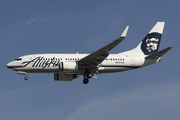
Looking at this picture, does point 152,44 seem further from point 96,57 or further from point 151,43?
point 96,57

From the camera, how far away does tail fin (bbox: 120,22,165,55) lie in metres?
47.4

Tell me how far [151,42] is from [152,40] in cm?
40

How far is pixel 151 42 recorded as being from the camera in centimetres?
4862

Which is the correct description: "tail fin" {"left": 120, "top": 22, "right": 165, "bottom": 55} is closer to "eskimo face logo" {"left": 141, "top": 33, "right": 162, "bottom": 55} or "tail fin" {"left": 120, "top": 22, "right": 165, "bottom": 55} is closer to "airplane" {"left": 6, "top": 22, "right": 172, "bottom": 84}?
"eskimo face logo" {"left": 141, "top": 33, "right": 162, "bottom": 55}

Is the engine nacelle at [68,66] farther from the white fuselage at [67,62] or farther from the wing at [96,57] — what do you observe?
the wing at [96,57]

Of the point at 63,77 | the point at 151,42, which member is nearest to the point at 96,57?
the point at 63,77

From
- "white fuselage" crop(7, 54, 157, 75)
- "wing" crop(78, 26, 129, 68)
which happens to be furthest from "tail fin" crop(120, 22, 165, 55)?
"wing" crop(78, 26, 129, 68)

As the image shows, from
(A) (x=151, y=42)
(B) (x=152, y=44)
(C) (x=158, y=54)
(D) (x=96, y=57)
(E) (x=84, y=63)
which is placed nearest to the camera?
(D) (x=96, y=57)

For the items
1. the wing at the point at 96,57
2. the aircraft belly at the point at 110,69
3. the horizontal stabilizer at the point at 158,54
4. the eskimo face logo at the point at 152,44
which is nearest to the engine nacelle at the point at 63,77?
the wing at the point at 96,57

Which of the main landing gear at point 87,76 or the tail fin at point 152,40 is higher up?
the tail fin at point 152,40

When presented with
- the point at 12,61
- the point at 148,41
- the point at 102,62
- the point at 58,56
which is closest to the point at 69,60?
the point at 58,56

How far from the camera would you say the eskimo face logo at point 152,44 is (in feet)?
158

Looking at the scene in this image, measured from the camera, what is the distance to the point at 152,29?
4978 cm

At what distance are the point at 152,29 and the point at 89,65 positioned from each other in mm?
12460
